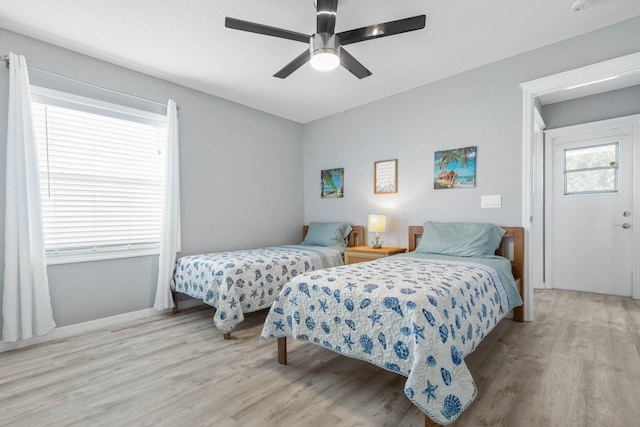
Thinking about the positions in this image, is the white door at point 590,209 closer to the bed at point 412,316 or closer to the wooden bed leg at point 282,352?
the bed at point 412,316

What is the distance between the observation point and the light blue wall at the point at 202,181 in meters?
2.75

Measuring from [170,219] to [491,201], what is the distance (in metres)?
3.42

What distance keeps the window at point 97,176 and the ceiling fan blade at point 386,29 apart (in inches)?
93.3

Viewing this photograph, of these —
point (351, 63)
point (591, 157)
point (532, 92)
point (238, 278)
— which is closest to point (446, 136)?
point (532, 92)

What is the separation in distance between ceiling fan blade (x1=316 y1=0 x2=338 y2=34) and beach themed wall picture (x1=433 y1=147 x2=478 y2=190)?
6.59ft

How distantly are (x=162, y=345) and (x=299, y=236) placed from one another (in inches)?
108

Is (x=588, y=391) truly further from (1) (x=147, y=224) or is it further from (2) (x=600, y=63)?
(1) (x=147, y=224)

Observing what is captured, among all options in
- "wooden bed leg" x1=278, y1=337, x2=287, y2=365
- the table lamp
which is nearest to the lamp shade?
the table lamp

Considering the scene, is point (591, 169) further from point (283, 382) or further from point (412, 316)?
point (283, 382)

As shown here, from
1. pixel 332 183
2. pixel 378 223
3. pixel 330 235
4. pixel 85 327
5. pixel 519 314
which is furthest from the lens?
pixel 332 183

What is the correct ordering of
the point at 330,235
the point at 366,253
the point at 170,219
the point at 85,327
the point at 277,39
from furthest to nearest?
the point at 330,235 → the point at 366,253 → the point at 170,219 → the point at 85,327 → the point at 277,39

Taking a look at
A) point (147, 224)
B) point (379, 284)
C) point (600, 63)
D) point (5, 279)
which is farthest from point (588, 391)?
point (5, 279)

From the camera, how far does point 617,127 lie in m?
3.76

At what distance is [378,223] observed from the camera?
3736 millimetres
